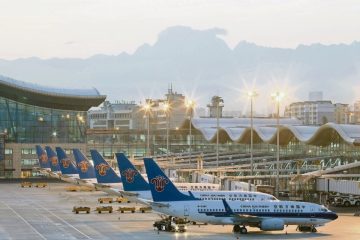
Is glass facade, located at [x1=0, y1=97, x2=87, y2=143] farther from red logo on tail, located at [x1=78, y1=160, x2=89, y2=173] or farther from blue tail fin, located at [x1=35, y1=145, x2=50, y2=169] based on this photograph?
red logo on tail, located at [x1=78, y1=160, x2=89, y2=173]

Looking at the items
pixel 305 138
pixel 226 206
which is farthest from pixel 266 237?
pixel 305 138

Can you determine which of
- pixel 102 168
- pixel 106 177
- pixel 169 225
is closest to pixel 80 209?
pixel 106 177

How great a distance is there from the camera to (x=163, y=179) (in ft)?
243

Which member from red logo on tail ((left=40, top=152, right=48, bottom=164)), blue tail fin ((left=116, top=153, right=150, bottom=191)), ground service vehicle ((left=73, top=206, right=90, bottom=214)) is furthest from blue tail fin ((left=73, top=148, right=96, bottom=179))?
blue tail fin ((left=116, top=153, right=150, bottom=191))

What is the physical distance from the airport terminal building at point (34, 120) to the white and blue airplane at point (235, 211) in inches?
4211

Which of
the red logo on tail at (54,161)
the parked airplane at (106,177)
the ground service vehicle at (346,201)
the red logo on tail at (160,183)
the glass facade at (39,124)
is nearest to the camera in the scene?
the red logo on tail at (160,183)

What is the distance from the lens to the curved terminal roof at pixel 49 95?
177m

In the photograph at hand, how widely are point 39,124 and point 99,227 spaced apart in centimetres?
10790

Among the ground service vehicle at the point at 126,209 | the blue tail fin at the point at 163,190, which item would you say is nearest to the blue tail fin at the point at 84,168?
the ground service vehicle at the point at 126,209

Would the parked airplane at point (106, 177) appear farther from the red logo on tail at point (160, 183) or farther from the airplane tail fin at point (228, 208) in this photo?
the airplane tail fin at point (228, 208)

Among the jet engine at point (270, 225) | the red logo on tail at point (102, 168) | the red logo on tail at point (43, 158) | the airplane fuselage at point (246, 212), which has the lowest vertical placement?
the jet engine at point (270, 225)

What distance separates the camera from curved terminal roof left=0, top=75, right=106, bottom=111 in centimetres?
17700

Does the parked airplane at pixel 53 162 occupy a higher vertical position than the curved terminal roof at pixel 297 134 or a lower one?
lower

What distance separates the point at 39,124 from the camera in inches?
7146
